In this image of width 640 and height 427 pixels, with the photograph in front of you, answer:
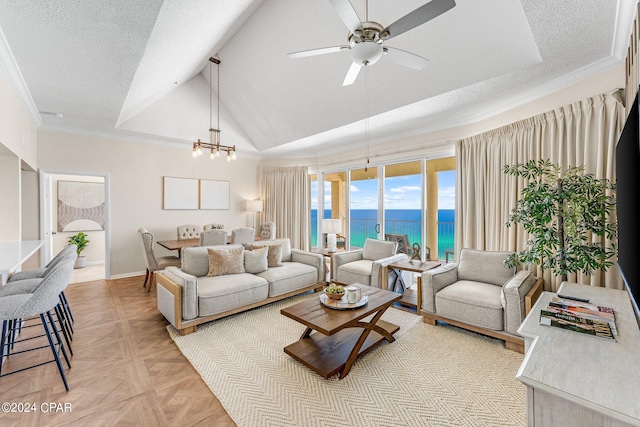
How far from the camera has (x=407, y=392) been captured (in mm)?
2002

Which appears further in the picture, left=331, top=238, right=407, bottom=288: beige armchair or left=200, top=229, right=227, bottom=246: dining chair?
left=200, top=229, right=227, bottom=246: dining chair

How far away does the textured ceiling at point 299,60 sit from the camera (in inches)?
81.4

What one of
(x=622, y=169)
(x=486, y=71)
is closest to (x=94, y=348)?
(x=622, y=169)

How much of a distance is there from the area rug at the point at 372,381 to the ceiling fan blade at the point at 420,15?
257 centimetres

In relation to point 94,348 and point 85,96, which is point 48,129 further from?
point 94,348

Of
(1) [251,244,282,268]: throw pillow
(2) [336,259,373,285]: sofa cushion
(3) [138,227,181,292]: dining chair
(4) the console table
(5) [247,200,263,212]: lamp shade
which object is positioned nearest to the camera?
(4) the console table

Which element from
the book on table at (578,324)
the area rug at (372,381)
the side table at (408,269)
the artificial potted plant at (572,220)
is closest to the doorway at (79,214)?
the area rug at (372,381)

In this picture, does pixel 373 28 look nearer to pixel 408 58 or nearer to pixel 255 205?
pixel 408 58

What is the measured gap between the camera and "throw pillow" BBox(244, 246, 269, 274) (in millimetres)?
3748

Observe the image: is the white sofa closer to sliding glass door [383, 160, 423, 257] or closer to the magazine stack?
sliding glass door [383, 160, 423, 257]

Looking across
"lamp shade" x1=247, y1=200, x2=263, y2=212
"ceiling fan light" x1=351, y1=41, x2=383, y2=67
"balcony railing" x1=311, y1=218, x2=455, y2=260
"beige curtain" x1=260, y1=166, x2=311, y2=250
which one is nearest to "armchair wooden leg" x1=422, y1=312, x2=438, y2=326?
"balcony railing" x1=311, y1=218, x2=455, y2=260

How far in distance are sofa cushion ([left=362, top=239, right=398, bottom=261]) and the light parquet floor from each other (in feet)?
9.94

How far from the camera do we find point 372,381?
212cm

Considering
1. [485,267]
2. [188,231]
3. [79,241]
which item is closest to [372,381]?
[485,267]
